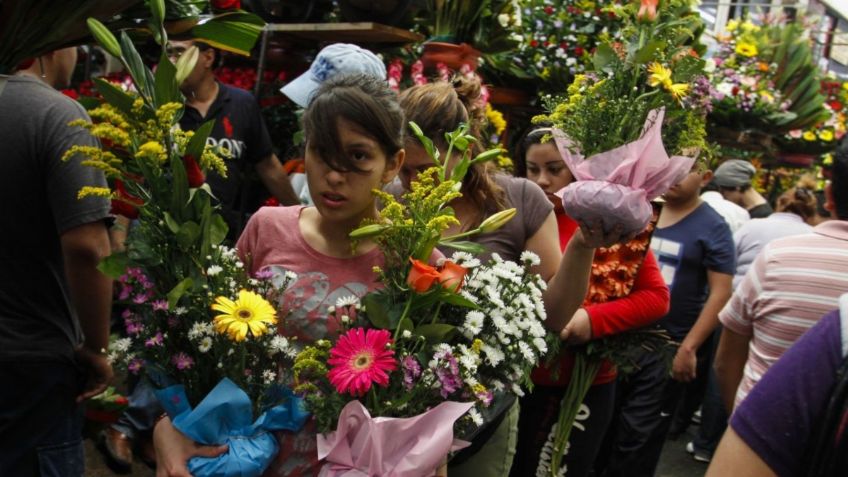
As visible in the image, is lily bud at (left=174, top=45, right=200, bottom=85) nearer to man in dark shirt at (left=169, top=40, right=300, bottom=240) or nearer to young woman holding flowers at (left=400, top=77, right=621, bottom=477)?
young woman holding flowers at (left=400, top=77, right=621, bottom=477)

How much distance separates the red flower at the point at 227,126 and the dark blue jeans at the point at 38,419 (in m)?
2.10

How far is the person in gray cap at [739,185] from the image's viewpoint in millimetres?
7582

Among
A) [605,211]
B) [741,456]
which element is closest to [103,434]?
[605,211]

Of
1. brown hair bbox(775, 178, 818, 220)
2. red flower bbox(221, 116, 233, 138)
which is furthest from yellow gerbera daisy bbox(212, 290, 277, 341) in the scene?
brown hair bbox(775, 178, 818, 220)

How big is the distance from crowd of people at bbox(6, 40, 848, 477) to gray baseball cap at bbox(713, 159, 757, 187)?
180 inches

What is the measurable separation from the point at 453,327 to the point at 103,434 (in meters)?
3.33

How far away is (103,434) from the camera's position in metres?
4.53

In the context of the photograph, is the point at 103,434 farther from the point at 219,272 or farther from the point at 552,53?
the point at 552,53

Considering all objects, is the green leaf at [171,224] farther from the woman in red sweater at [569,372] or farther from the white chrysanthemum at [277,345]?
the woman in red sweater at [569,372]

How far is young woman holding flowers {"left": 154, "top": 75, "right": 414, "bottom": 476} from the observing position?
194cm

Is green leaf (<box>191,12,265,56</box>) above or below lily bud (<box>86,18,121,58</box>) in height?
below

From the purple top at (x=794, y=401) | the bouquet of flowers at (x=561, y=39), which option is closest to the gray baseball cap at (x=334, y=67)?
the bouquet of flowers at (x=561, y=39)

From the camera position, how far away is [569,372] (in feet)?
10.8

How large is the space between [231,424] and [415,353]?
1.35 feet
